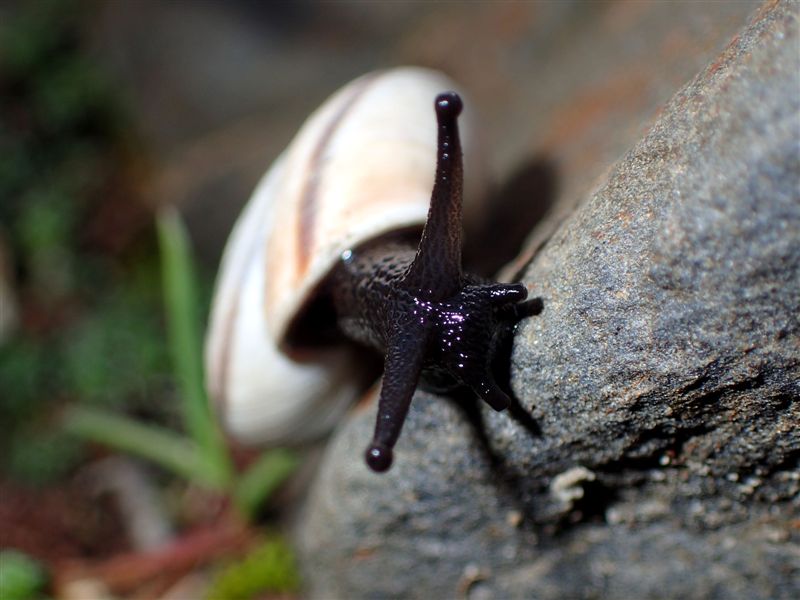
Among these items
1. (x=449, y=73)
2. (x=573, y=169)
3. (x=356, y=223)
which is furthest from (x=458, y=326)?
(x=449, y=73)

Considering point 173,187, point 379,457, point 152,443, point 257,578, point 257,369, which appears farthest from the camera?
point 173,187

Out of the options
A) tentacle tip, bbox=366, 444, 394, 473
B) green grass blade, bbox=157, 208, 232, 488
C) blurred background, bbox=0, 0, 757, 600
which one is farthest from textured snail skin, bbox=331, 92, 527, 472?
green grass blade, bbox=157, 208, 232, 488

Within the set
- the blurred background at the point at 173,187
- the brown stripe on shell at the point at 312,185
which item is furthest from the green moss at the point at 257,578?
the brown stripe on shell at the point at 312,185

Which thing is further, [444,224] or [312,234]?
[312,234]

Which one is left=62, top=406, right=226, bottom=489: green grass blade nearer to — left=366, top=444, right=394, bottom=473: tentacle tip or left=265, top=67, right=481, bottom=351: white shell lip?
left=265, top=67, right=481, bottom=351: white shell lip

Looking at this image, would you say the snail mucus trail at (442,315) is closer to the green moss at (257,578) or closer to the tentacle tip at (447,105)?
the tentacle tip at (447,105)

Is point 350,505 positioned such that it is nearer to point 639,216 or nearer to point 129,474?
point 639,216

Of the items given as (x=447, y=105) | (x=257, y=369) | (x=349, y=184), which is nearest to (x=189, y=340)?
(x=257, y=369)

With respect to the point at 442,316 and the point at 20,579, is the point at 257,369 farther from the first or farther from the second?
the point at 20,579
